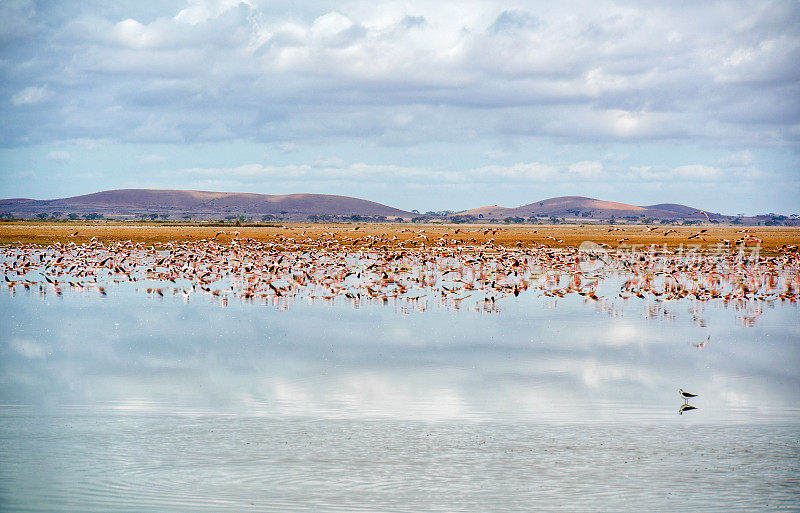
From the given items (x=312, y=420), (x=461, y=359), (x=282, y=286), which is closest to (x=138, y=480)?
(x=312, y=420)

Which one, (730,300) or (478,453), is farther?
(730,300)

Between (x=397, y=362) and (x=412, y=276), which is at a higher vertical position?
(x=412, y=276)

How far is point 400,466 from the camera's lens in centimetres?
807

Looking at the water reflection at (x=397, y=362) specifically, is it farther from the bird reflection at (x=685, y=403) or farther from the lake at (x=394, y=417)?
the bird reflection at (x=685, y=403)

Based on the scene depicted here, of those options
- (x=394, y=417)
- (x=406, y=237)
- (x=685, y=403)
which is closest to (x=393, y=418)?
(x=394, y=417)

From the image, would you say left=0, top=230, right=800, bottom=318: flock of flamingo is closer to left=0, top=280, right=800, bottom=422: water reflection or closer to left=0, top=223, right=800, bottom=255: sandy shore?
left=0, top=280, right=800, bottom=422: water reflection

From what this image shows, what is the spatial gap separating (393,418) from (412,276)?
22.5 m

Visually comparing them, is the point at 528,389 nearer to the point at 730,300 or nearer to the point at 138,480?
the point at 138,480

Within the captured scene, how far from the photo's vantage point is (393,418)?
9.77 meters

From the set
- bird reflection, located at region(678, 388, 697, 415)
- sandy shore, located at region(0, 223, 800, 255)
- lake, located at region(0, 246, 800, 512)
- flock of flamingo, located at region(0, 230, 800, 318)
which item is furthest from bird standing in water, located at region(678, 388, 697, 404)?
sandy shore, located at region(0, 223, 800, 255)

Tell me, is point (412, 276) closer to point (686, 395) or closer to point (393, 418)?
point (686, 395)

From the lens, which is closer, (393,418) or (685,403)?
(393,418)

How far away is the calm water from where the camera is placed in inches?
294

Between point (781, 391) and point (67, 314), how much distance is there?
15724mm
